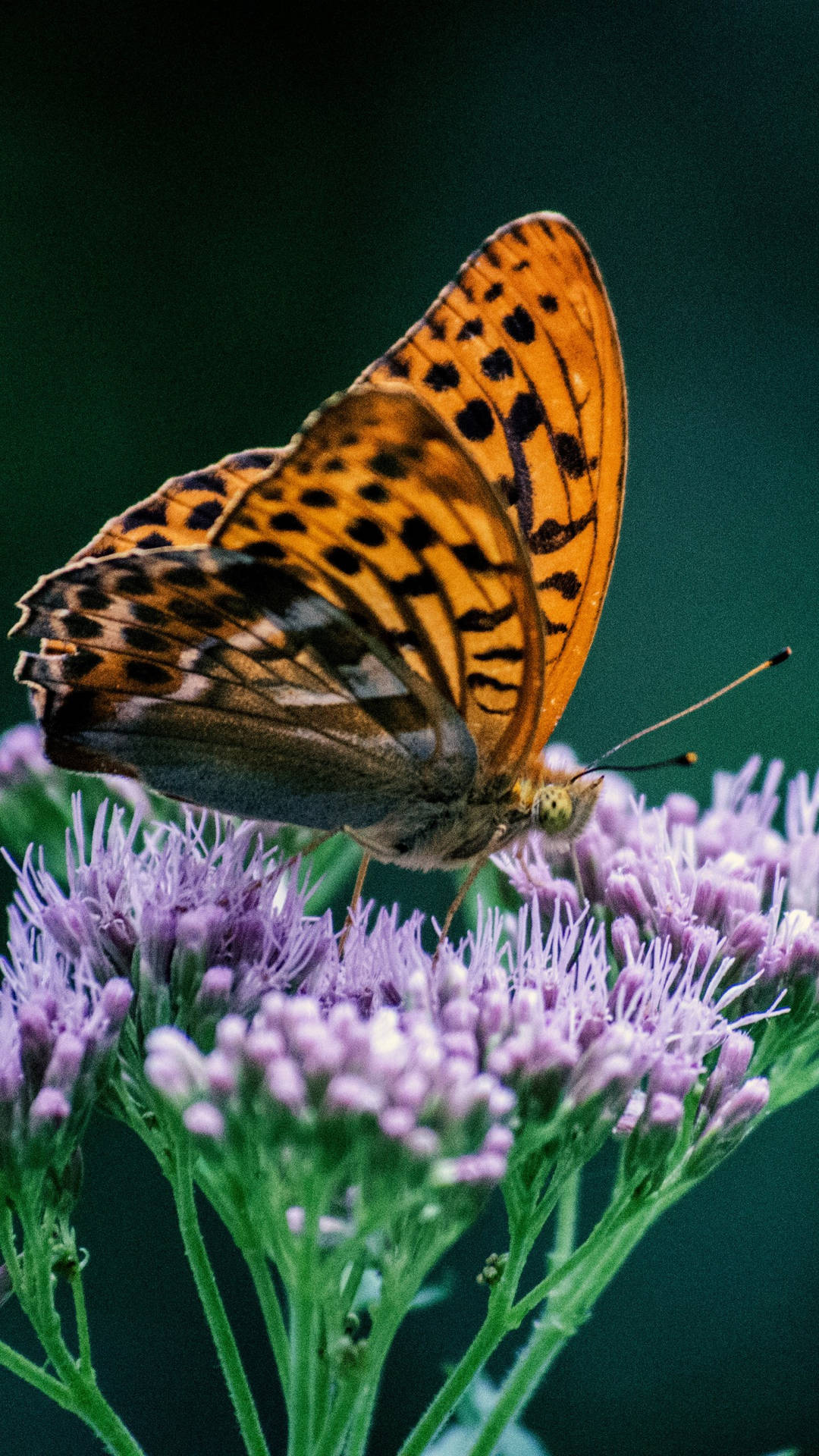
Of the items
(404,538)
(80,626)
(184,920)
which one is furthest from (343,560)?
(184,920)

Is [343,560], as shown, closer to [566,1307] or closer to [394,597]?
[394,597]

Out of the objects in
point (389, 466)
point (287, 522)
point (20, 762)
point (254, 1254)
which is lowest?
point (254, 1254)

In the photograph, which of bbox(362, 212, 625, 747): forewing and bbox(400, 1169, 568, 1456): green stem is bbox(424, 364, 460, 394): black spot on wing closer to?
bbox(362, 212, 625, 747): forewing

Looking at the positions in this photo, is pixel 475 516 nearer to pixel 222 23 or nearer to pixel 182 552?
pixel 182 552

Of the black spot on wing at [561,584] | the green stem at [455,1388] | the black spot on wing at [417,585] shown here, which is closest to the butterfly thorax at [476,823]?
the black spot on wing at [561,584]

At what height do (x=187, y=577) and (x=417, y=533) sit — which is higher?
(x=417, y=533)

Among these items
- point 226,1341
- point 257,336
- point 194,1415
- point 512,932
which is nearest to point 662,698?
point 257,336

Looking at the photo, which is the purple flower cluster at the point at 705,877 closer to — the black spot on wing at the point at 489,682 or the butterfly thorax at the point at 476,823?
the butterfly thorax at the point at 476,823

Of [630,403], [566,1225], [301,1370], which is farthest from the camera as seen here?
[630,403]
